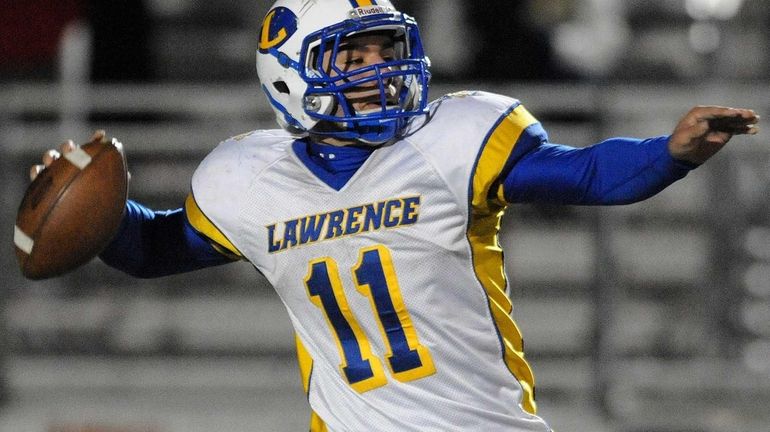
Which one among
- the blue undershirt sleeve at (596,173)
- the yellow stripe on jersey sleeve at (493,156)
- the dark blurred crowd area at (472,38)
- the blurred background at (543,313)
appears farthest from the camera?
the dark blurred crowd area at (472,38)

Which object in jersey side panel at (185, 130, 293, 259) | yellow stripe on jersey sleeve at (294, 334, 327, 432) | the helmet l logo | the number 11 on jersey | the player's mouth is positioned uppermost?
the helmet l logo

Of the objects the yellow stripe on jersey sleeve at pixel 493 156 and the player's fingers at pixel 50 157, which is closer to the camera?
the yellow stripe on jersey sleeve at pixel 493 156

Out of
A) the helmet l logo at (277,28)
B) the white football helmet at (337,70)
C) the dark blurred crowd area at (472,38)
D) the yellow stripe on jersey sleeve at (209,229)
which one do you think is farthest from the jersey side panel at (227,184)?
the dark blurred crowd area at (472,38)

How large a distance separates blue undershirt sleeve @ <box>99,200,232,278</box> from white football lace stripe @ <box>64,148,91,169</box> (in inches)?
7.7

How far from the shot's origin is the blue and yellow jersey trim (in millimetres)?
3139

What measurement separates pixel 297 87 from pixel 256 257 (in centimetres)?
43

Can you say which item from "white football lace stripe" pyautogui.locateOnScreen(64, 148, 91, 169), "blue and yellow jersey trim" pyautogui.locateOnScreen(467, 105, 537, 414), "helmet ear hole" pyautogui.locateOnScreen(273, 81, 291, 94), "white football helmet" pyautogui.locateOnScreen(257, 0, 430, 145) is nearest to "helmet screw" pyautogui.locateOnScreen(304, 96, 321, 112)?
"white football helmet" pyautogui.locateOnScreen(257, 0, 430, 145)

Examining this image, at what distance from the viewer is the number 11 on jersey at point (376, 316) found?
319cm

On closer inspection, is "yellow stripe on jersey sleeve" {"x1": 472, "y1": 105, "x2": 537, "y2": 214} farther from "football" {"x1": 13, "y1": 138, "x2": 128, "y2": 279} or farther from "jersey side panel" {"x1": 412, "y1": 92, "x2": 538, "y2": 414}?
"football" {"x1": 13, "y1": 138, "x2": 128, "y2": 279}

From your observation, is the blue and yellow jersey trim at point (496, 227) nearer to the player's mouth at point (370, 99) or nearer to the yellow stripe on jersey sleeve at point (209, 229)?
the player's mouth at point (370, 99)

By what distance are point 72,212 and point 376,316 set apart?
0.78 meters

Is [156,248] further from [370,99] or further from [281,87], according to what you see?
[370,99]

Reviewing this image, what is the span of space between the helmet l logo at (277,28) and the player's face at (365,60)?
0.12 meters

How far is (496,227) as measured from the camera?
3279 millimetres
